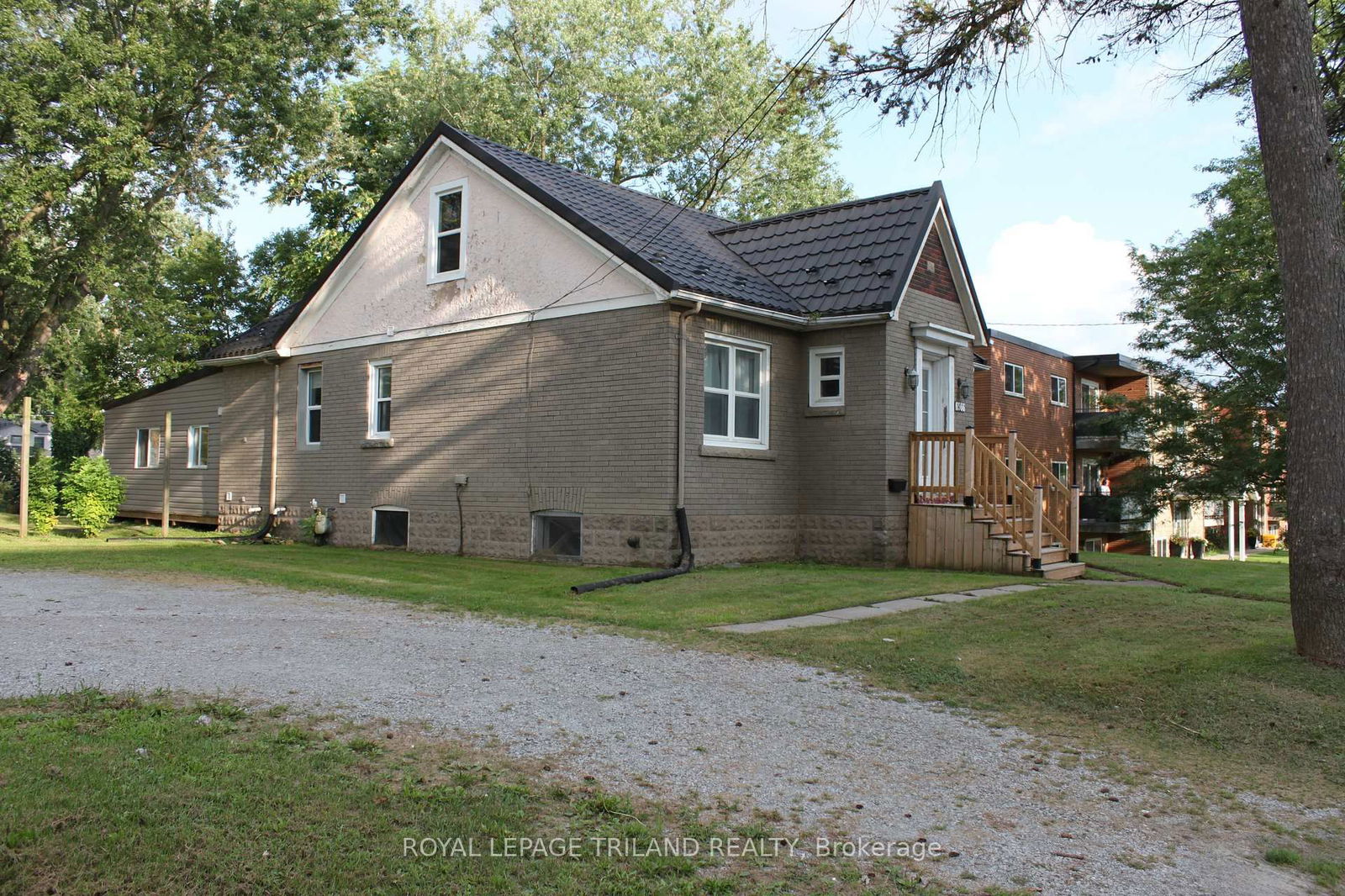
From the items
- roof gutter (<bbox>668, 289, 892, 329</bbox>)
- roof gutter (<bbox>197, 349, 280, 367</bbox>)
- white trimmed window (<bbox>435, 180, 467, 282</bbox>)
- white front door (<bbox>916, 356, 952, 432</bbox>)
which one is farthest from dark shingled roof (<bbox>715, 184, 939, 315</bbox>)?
roof gutter (<bbox>197, 349, 280, 367</bbox>)

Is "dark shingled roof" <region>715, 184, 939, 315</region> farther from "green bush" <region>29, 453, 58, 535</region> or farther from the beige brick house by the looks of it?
"green bush" <region>29, 453, 58, 535</region>

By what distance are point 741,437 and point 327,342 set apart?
8.96m

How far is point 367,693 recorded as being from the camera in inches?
241

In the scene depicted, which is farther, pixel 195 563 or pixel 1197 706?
pixel 195 563

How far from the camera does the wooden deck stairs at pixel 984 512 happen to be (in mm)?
13945

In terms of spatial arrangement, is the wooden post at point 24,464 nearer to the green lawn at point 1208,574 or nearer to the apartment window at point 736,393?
the apartment window at point 736,393

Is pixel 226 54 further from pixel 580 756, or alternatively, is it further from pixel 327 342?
pixel 580 756

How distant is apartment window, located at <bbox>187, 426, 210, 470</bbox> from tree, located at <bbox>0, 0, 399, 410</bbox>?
13.8ft

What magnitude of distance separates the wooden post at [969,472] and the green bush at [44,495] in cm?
1757

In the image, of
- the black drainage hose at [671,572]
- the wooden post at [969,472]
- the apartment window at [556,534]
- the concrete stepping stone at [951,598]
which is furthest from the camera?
the apartment window at [556,534]

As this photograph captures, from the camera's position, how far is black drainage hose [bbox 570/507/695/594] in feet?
38.4

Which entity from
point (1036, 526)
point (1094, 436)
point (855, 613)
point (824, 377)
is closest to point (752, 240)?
point (824, 377)

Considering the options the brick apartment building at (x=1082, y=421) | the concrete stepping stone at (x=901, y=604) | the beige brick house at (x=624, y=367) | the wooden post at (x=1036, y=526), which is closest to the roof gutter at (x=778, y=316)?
the beige brick house at (x=624, y=367)

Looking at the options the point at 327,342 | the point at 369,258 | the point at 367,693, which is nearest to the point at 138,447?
the point at 327,342
